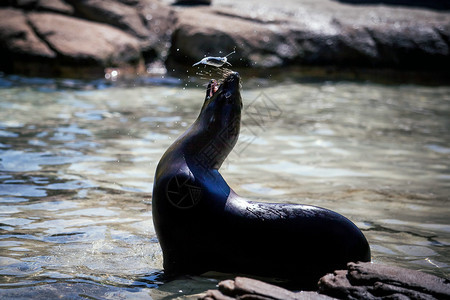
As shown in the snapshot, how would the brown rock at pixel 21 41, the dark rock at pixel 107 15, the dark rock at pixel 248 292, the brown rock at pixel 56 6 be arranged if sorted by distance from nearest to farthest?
1. the dark rock at pixel 248 292
2. the brown rock at pixel 21 41
3. the brown rock at pixel 56 6
4. the dark rock at pixel 107 15

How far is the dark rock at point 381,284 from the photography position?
2.30 metres

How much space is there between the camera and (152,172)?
519 cm

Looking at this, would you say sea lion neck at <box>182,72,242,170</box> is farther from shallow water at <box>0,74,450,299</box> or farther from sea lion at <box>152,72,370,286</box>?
shallow water at <box>0,74,450,299</box>

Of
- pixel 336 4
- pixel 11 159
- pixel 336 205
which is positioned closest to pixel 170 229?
pixel 336 205

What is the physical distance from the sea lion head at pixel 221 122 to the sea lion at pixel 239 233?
0.12m

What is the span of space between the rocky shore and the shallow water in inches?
40.1

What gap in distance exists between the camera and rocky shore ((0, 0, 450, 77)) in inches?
426

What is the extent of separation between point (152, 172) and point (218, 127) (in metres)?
2.32

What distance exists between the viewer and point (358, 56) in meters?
12.0

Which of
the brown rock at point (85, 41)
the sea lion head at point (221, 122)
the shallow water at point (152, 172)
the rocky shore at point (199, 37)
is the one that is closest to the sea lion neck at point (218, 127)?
the sea lion head at point (221, 122)

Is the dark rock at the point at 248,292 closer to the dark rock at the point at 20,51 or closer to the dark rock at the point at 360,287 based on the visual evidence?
the dark rock at the point at 360,287

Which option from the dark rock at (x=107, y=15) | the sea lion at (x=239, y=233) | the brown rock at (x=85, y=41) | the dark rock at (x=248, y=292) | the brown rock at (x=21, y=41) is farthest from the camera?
the dark rock at (x=107, y=15)

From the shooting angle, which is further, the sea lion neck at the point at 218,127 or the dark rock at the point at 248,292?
the sea lion neck at the point at 218,127

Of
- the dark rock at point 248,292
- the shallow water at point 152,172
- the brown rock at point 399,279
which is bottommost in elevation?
the shallow water at point 152,172
